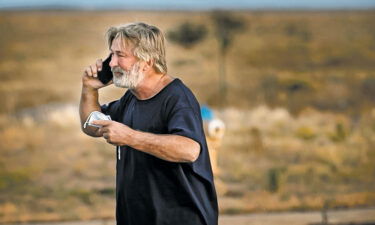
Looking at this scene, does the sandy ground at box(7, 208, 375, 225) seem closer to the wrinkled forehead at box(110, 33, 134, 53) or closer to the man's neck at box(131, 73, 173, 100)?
the man's neck at box(131, 73, 173, 100)

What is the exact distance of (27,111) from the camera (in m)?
21.9

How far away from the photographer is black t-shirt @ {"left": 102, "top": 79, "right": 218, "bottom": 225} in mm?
3748

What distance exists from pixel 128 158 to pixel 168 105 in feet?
1.04

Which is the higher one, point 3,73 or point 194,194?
point 194,194

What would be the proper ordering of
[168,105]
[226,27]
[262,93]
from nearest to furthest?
[168,105] → [262,93] → [226,27]

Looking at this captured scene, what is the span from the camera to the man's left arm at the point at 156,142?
3562mm

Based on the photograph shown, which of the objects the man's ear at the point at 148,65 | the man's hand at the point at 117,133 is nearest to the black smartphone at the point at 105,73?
the man's ear at the point at 148,65

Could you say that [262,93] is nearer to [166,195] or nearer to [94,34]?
[94,34]

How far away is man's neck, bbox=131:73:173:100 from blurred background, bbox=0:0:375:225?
3.87m

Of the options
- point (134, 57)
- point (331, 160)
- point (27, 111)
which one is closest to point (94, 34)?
point (27, 111)

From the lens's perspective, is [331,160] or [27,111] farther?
[27,111]

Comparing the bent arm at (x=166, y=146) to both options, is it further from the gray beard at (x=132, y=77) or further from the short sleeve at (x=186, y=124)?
the gray beard at (x=132, y=77)

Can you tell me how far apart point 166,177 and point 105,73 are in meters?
0.69

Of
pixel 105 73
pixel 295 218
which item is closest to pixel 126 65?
pixel 105 73
